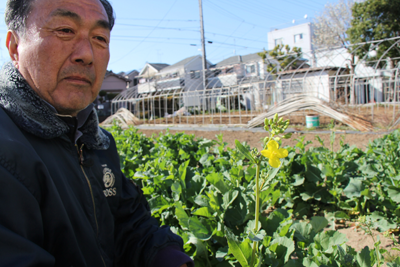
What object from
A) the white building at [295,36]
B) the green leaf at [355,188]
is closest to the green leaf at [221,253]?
the green leaf at [355,188]

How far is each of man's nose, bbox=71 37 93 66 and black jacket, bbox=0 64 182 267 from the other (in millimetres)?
222

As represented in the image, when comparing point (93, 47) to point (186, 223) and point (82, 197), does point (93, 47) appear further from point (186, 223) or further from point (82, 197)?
point (186, 223)

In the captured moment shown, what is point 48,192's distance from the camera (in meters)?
0.93

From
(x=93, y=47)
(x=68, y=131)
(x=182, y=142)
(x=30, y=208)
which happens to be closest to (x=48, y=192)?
(x=30, y=208)

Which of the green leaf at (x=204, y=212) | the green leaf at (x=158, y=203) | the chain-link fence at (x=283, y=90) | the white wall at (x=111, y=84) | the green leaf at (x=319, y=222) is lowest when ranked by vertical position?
the green leaf at (x=319, y=222)

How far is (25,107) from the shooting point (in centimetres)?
103

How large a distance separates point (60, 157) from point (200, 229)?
3.41ft

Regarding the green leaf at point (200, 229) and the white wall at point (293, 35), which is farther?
the white wall at point (293, 35)

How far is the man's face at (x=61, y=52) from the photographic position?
3.45 feet

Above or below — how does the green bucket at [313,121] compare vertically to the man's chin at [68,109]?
below

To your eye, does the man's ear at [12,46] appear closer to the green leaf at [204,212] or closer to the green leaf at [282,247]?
the green leaf at [204,212]

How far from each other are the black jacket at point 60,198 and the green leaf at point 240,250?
324mm

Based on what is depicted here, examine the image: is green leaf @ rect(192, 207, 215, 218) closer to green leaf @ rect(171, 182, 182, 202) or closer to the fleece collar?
green leaf @ rect(171, 182, 182, 202)

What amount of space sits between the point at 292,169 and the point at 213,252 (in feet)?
6.13
